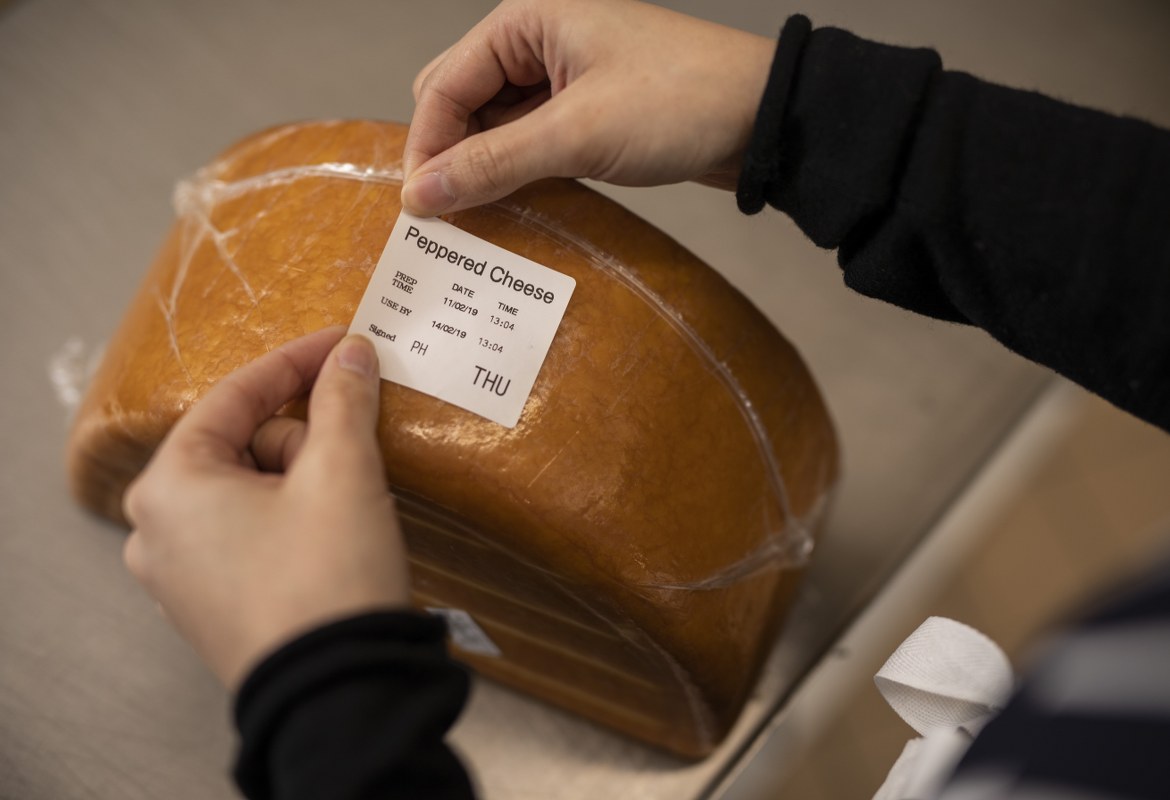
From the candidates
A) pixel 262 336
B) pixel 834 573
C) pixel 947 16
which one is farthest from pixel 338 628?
pixel 947 16

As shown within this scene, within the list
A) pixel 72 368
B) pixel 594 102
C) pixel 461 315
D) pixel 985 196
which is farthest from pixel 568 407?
pixel 72 368

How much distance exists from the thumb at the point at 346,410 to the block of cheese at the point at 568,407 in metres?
0.03

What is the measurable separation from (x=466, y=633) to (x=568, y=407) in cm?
39

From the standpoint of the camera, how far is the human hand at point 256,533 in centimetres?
50

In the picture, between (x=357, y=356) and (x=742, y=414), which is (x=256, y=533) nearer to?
(x=357, y=356)

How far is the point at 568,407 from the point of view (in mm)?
665

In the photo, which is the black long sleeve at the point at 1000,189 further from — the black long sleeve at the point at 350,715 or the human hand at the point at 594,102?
the black long sleeve at the point at 350,715

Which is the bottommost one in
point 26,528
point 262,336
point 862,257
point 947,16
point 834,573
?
point 26,528

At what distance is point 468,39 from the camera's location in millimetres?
691

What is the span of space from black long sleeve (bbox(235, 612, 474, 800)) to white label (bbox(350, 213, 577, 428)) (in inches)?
8.4

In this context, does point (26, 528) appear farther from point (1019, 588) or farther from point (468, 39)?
point (1019, 588)

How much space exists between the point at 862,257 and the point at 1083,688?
359 millimetres

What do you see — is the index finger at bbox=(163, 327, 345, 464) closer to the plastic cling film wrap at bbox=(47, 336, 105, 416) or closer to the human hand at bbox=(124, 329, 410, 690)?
the human hand at bbox=(124, 329, 410, 690)

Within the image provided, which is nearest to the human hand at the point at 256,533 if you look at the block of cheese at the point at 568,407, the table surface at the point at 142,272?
the block of cheese at the point at 568,407
